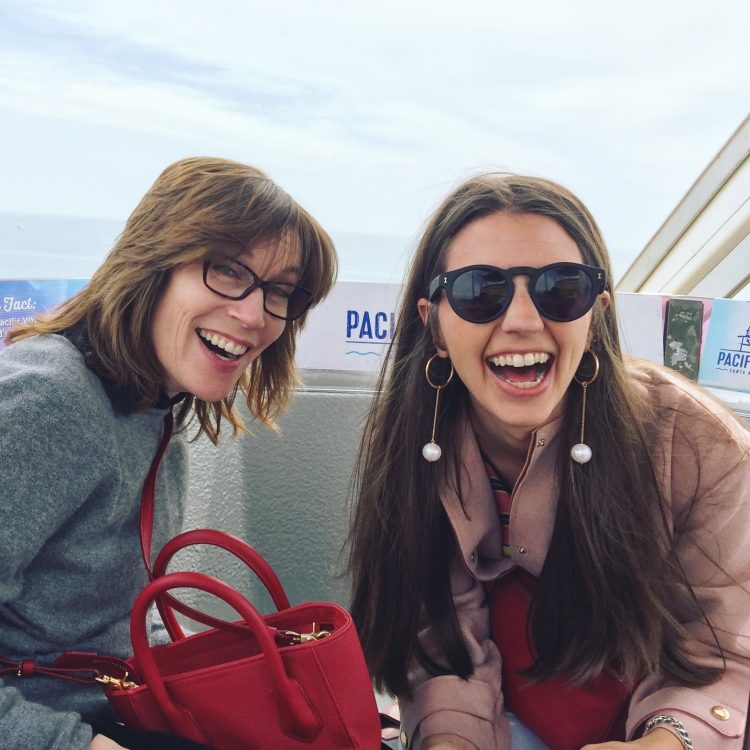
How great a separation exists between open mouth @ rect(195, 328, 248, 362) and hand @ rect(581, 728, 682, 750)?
34.2 inches

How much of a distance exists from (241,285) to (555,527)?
697mm

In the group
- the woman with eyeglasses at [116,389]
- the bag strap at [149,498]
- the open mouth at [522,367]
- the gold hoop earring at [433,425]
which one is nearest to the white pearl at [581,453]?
the open mouth at [522,367]

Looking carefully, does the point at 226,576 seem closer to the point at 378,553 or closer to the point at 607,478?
the point at 378,553

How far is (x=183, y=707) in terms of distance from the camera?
109 centimetres

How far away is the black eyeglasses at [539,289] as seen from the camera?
121 cm

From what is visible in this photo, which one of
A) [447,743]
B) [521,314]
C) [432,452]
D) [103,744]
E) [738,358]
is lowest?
[447,743]

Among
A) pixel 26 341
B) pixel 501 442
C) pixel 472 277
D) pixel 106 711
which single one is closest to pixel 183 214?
pixel 26 341

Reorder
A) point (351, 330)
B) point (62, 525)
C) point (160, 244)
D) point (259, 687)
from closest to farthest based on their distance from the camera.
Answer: point (259, 687), point (62, 525), point (160, 244), point (351, 330)

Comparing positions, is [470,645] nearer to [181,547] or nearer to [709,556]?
[709,556]

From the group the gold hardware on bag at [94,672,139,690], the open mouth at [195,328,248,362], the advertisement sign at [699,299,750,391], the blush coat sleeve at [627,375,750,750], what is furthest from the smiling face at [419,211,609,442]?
the advertisement sign at [699,299,750,391]

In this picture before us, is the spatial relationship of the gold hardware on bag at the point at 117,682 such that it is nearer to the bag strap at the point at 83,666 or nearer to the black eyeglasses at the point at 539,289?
the bag strap at the point at 83,666

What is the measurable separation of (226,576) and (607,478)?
3.75 ft

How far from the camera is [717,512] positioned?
4.17ft

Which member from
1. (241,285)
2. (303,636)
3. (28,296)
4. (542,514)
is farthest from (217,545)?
(28,296)
